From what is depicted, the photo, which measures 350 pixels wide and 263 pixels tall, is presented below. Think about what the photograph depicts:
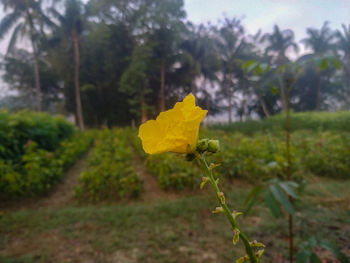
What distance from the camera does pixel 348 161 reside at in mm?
3760

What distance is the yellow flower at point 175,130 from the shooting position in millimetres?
274

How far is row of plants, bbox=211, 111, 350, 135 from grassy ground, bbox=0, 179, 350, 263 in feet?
12.8

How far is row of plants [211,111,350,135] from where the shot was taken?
7.29 meters

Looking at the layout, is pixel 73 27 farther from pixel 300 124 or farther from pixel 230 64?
pixel 230 64

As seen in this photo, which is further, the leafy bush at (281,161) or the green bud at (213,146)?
the leafy bush at (281,161)

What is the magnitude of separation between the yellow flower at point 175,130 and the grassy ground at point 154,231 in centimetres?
145

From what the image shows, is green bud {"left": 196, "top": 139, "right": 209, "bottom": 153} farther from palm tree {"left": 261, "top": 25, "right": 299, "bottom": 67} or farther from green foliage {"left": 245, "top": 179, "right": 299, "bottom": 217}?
palm tree {"left": 261, "top": 25, "right": 299, "bottom": 67}

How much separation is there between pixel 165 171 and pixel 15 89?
22.3 metres

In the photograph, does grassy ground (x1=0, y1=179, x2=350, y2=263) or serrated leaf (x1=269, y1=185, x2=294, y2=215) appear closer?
serrated leaf (x1=269, y1=185, x2=294, y2=215)

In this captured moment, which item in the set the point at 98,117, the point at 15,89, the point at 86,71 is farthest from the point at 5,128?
the point at 15,89

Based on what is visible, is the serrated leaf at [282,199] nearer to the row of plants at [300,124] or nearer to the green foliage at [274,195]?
the green foliage at [274,195]

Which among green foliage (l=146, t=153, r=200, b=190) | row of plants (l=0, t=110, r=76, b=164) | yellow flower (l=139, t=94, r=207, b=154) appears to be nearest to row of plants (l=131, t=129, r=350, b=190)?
green foliage (l=146, t=153, r=200, b=190)

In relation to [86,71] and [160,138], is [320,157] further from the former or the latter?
[86,71]

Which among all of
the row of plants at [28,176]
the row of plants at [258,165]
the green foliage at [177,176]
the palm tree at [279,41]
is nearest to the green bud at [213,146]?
the row of plants at [258,165]
